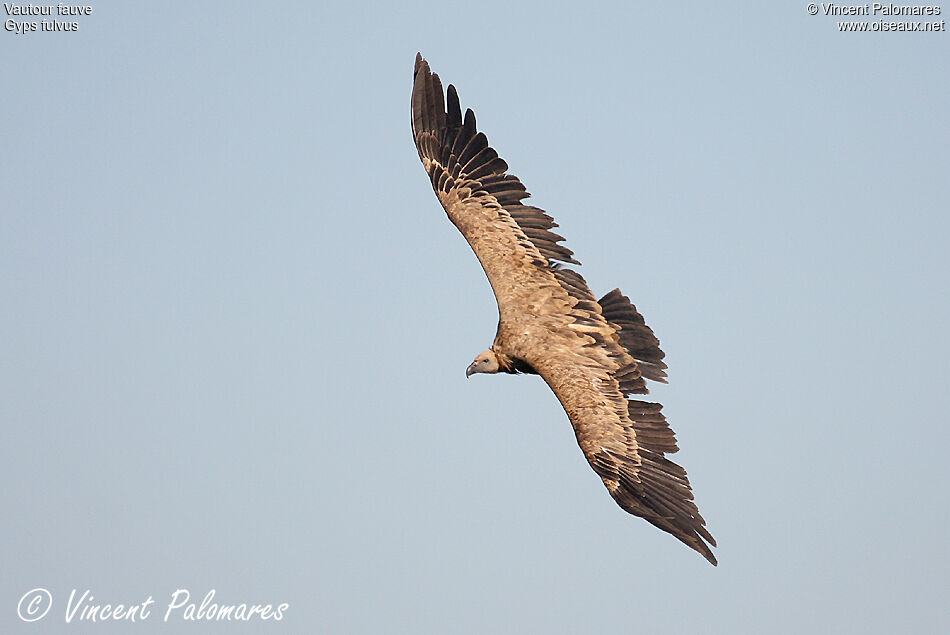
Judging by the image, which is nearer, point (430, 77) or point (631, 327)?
point (631, 327)

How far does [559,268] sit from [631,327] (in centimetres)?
120

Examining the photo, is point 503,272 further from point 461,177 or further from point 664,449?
point 664,449

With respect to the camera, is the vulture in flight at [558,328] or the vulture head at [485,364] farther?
the vulture head at [485,364]

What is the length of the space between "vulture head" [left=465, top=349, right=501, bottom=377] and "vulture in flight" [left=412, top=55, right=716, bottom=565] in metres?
0.02

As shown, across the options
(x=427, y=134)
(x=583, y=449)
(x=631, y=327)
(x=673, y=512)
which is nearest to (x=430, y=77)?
(x=427, y=134)

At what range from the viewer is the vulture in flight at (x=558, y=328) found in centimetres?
1570

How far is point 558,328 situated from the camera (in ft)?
54.5

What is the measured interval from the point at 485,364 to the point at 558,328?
1266 mm

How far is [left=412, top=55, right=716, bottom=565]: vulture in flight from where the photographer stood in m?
15.7

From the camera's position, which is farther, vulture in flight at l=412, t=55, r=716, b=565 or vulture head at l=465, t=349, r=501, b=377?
vulture head at l=465, t=349, r=501, b=377

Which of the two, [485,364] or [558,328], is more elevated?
[558,328]

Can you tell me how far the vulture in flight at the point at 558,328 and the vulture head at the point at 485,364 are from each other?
2 centimetres

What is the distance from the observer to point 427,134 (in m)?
17.8

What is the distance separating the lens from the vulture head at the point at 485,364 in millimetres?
17266
